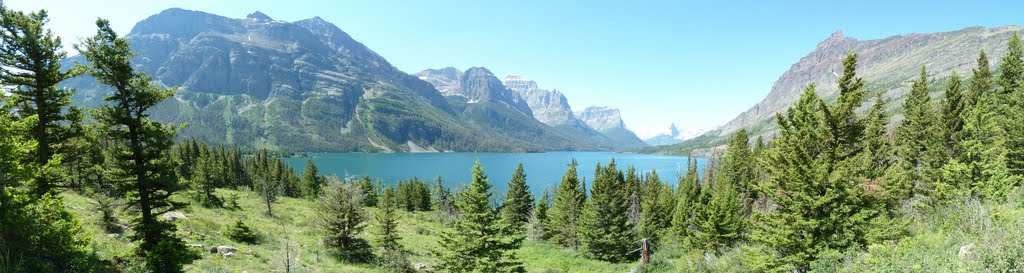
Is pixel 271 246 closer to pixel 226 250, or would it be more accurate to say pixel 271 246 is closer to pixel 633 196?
pixel 226 250

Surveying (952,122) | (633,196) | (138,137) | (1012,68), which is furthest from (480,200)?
(633,196)

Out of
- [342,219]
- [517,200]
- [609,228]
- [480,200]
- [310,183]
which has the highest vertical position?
[480,200]

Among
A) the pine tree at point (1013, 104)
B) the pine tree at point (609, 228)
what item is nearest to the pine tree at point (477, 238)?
the pine tree at point (609, 228)

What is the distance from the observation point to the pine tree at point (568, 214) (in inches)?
2000

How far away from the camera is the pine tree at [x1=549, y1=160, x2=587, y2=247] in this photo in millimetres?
50812

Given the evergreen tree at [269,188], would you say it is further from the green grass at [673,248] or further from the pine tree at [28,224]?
the pine tree at [28,224]

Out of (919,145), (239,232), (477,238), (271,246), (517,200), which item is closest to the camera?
(477,238)

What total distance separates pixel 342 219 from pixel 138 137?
51.8 ft

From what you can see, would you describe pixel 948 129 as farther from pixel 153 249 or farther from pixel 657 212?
pixel 153 249

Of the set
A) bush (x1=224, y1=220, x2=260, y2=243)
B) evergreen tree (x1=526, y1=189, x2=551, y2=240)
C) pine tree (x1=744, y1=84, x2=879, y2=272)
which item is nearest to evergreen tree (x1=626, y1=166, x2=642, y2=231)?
evergreen tree (x1=526, y1=189, x2=551, y2=240)

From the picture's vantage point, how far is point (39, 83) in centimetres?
1619

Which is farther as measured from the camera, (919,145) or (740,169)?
(740,169)

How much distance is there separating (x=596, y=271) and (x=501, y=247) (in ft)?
47.0

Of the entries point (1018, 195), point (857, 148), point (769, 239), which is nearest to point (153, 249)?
point (769, 239)
